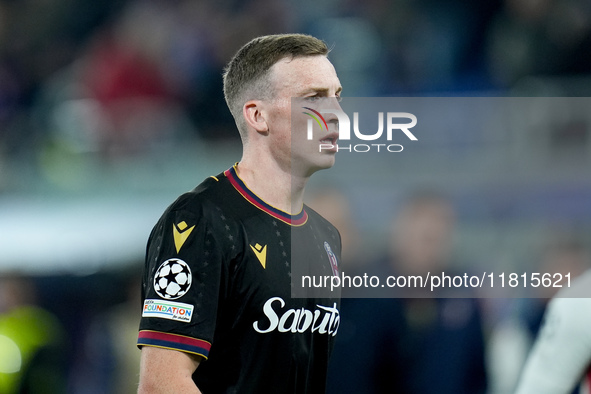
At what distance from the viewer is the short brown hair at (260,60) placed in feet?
10.7

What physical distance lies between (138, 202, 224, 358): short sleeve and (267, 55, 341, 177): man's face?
0.52 metres

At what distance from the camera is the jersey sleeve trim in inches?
110

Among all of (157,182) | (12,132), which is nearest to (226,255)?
(157,182)

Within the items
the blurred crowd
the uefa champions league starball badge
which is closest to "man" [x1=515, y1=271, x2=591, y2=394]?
the uefa champions league starball badge

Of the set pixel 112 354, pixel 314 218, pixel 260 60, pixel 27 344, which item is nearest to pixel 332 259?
pixel 314 218

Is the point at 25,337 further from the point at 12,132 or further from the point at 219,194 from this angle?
the point at 219,194

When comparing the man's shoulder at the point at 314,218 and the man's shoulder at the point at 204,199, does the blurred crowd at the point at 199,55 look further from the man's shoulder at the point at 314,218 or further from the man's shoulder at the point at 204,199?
the man's shoulder at the point at 204,199

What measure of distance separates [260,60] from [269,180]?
462 millimetres

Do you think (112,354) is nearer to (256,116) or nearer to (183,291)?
(256,116)

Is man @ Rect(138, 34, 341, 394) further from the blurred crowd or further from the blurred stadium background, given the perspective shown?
the blurred crowd

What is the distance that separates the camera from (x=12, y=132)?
8555 millimetres

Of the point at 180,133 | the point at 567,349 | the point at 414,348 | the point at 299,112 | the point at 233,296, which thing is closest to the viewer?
the point at 233,296

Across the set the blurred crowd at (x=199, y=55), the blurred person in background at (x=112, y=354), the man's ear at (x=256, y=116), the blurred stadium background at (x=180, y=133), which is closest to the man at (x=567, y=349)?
the man's ear at (x=256, y=116)

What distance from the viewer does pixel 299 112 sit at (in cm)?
321
